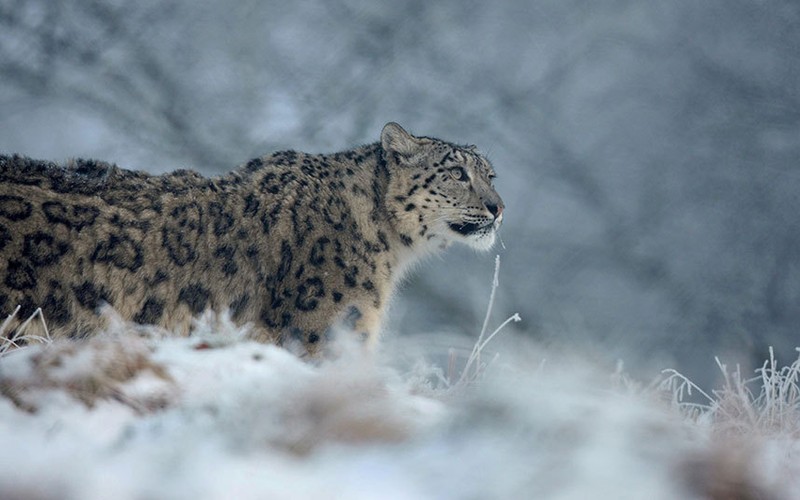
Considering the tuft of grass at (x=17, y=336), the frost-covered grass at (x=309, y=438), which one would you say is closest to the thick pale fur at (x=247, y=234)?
the tuft of grass at (x=17, y=336)

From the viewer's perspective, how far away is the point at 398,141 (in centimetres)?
771

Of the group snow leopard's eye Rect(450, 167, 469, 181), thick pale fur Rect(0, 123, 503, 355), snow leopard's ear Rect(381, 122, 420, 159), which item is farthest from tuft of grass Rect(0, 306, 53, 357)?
snow leopard's eye Rect(450, 167, 469, 181)

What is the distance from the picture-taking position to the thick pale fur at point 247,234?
561 cm

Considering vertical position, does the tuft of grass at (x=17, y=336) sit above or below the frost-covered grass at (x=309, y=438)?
above

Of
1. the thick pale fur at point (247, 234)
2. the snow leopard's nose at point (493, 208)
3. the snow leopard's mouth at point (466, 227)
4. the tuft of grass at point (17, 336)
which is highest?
the snow leopard's nose at point (493, 208)

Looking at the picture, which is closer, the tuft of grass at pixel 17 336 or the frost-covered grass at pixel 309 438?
the frost-covered grass at pixel 309 438

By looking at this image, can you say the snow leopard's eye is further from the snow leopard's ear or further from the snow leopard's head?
the snow leopard's ear

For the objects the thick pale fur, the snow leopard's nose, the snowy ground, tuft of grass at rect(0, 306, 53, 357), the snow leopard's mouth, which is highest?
the snow leopard's nose

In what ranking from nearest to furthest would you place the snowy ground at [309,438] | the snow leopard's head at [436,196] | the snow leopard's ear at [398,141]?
the snowy ground at [309,438]
the snow leopard's head at [436,196]
the snow leopard's ear at [398,141]

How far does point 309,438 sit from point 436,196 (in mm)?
5047

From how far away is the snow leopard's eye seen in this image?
25.0ft

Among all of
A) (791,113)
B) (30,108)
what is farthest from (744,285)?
(30,108)

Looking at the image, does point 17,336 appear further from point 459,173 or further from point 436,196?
point 459,173

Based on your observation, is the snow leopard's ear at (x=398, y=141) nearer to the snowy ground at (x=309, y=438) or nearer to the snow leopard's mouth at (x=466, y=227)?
the snow leopard's mouth at (x=466, y=227)
